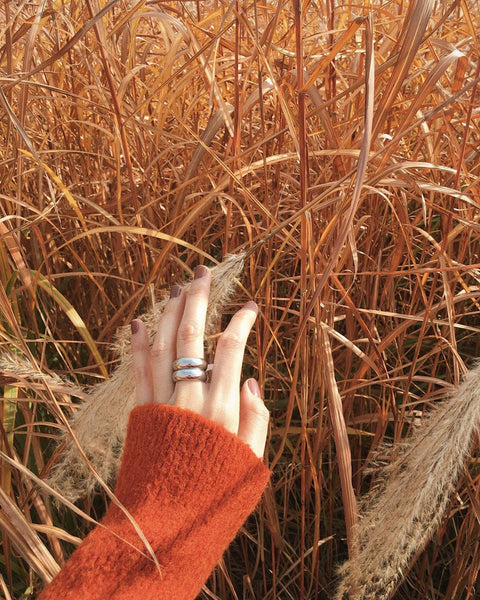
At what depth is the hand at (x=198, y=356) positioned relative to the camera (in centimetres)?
65

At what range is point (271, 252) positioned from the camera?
2.81ft

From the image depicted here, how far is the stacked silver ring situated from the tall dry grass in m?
0.15

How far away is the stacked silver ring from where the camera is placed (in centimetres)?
67

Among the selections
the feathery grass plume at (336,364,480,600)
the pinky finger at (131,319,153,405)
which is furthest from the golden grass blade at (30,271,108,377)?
the feathery grass plume at (336,364,480,600)

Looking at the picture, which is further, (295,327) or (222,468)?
(295,327)

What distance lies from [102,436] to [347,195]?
16.9 inches

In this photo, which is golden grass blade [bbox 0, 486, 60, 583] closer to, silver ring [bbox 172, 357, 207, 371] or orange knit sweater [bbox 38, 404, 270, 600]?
orange knit sweater [bbox 38, 404, 270, 600]

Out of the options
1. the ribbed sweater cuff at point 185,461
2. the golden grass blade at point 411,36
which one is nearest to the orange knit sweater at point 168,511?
the ribbed sweater cuff at point 185,461

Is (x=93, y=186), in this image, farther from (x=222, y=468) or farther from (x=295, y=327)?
(x=222, y=468)

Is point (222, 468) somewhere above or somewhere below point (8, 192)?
below

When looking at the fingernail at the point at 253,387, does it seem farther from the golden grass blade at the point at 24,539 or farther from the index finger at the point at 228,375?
the golden grass blade at the point at 24,539

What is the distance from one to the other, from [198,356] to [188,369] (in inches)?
0.7

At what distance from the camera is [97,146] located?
113 cm

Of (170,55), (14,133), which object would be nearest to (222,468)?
(14,133)
